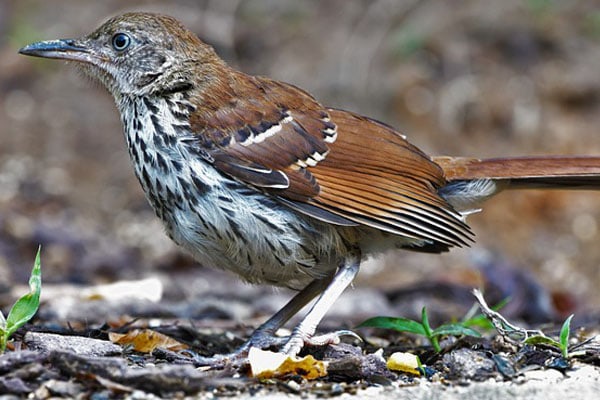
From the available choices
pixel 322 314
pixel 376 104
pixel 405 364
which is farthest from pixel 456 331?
pixel 376 104

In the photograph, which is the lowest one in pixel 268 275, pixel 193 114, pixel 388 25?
pixel 268 275

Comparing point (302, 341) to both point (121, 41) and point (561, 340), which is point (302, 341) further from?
point (121, 41)

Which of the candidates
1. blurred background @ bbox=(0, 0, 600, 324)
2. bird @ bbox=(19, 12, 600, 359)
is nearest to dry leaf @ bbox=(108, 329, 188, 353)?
bird @ bbox=(19, 12, 600, 359)

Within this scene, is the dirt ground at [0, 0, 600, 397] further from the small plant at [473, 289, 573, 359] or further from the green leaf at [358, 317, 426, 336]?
the small plant at [473, 289, 573, 359]

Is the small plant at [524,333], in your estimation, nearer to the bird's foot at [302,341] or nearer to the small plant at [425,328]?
the small plant at [425,328]

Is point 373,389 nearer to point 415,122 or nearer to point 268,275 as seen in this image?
point 268,275

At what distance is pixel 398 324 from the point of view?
4.00 metres

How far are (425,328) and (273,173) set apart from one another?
0.87 m

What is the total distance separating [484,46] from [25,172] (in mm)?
4356

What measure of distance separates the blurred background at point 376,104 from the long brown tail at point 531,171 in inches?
97.5

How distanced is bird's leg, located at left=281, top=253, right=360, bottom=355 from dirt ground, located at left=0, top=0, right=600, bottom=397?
1.96m

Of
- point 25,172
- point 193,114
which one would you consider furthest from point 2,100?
point 193,114

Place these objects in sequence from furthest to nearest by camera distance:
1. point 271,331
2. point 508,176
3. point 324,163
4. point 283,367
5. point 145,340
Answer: point 508,176, point 271,331, point 324,163, point 145,340, point 283,367

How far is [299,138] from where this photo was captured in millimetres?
4246
